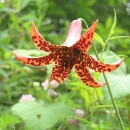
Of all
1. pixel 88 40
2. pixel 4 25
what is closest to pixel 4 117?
pixel 88 40

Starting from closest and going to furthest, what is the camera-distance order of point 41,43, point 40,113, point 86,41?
1. point 86,41
2. point 41,43
3. point 40,113

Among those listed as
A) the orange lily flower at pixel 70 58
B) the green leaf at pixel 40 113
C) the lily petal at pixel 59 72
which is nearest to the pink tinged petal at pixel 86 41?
the orange lily flower at pixel 70 58

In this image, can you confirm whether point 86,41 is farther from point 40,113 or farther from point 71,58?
point 40,113

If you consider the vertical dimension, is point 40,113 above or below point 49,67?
below

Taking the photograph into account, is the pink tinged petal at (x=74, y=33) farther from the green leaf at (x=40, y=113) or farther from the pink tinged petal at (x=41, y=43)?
the green leaf at (x=40, y=113)

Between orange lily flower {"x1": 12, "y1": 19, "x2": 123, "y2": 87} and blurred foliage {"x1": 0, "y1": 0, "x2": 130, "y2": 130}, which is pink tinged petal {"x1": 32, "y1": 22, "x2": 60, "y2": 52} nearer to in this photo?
orange lily flower {"x1": 12, "y1": 19, "x2": 123, "y2": 87}

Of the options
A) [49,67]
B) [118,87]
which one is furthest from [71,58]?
[49,67]

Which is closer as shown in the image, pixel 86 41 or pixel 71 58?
pixel 86 41
